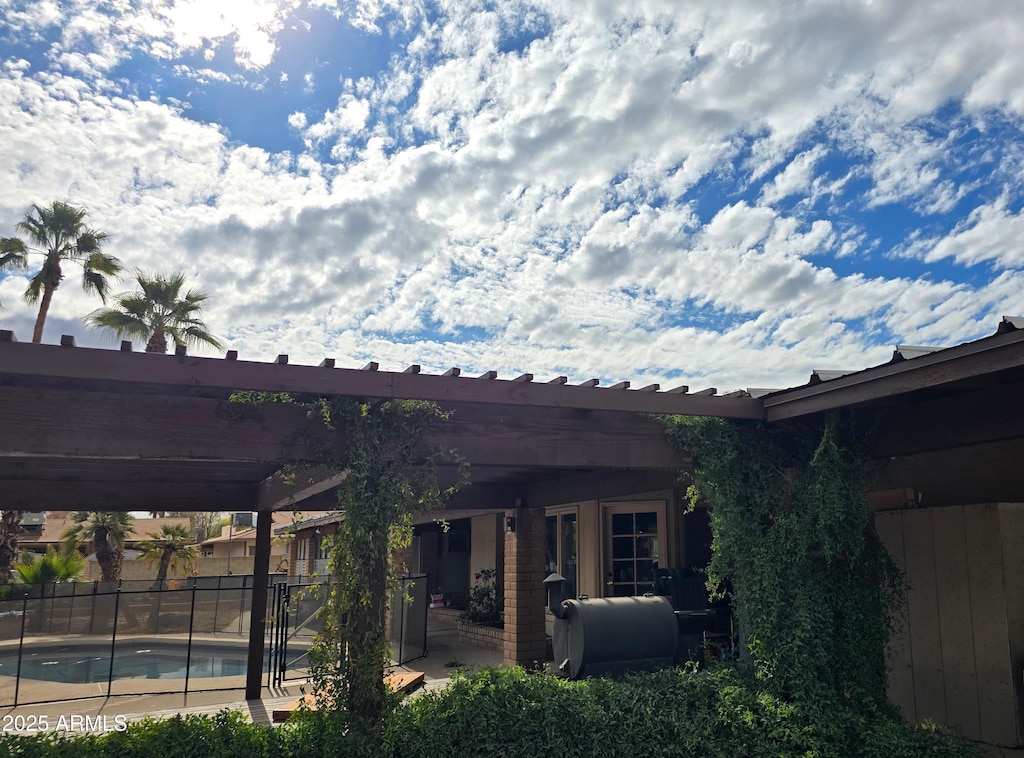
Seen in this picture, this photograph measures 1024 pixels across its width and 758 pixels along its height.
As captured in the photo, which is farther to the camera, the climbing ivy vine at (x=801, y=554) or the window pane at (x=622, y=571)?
the window pane at (x=622, y=571)

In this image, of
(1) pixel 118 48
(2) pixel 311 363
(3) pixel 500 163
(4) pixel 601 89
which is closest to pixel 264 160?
(1) pixel 118 48

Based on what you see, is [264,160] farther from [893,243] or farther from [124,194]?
[893,243]

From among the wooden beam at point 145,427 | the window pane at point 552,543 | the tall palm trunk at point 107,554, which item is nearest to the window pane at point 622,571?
the window pane at point 552,543

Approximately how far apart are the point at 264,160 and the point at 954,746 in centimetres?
767

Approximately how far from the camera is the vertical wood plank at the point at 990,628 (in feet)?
16.6

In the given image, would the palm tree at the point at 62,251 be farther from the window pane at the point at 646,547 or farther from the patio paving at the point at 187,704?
the window pane at the point at 646,547

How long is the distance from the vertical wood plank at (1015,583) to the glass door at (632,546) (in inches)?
205

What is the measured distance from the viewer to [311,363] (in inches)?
163

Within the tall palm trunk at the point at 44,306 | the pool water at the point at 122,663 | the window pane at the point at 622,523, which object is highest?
the tall palm trunk at the point at 44,306

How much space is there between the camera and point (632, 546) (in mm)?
10977

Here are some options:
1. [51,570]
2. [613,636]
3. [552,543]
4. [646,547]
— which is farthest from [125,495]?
[51,570]

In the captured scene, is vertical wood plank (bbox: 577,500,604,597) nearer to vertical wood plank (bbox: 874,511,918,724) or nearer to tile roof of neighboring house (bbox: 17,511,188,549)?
vertical wood plank (bbox: 874,511,918,724)

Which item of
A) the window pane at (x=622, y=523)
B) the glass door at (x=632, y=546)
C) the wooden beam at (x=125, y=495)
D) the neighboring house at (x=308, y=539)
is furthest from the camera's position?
the neighboring house at (x=308, y=539)

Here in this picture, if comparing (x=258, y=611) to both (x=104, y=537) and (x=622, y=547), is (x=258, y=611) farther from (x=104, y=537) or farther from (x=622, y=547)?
(x=104, y=537)
